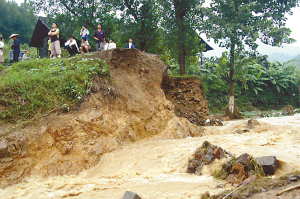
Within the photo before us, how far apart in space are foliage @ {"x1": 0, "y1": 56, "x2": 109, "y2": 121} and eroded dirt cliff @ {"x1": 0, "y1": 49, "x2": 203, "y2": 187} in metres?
0.31

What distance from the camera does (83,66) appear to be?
7.81 metres

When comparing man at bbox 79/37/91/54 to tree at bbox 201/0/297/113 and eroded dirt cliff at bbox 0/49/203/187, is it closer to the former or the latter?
eroded dirt cliff at bbox 0/49/203/187

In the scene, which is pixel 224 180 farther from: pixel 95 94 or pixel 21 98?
pixel 21 98

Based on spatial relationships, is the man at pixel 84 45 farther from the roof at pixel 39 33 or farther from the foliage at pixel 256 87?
the roof at pixel 39 33

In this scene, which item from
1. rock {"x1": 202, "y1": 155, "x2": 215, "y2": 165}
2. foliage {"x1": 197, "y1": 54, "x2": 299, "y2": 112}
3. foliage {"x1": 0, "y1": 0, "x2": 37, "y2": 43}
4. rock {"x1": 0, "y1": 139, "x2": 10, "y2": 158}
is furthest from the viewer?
foliage {"x1": 0, "y1": 0, "x2": 37, "y2": 43}

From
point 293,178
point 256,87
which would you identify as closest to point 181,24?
point 256,87

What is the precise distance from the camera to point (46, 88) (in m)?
6.93

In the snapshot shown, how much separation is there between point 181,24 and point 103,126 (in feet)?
30.6

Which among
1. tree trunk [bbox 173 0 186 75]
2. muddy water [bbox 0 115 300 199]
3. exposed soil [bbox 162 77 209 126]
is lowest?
muddy water [bbox 0 115 300 199]

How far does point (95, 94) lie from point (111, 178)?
293 cm

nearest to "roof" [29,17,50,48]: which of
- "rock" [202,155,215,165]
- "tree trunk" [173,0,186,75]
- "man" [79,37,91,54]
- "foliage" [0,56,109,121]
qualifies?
"tree trunk" [173,0,186,75]

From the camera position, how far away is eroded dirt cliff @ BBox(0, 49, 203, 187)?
571 cm

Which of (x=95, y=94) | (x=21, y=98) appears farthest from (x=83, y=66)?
(x=21, y=98)

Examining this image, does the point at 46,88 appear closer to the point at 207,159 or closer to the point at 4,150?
the point at 4,150
